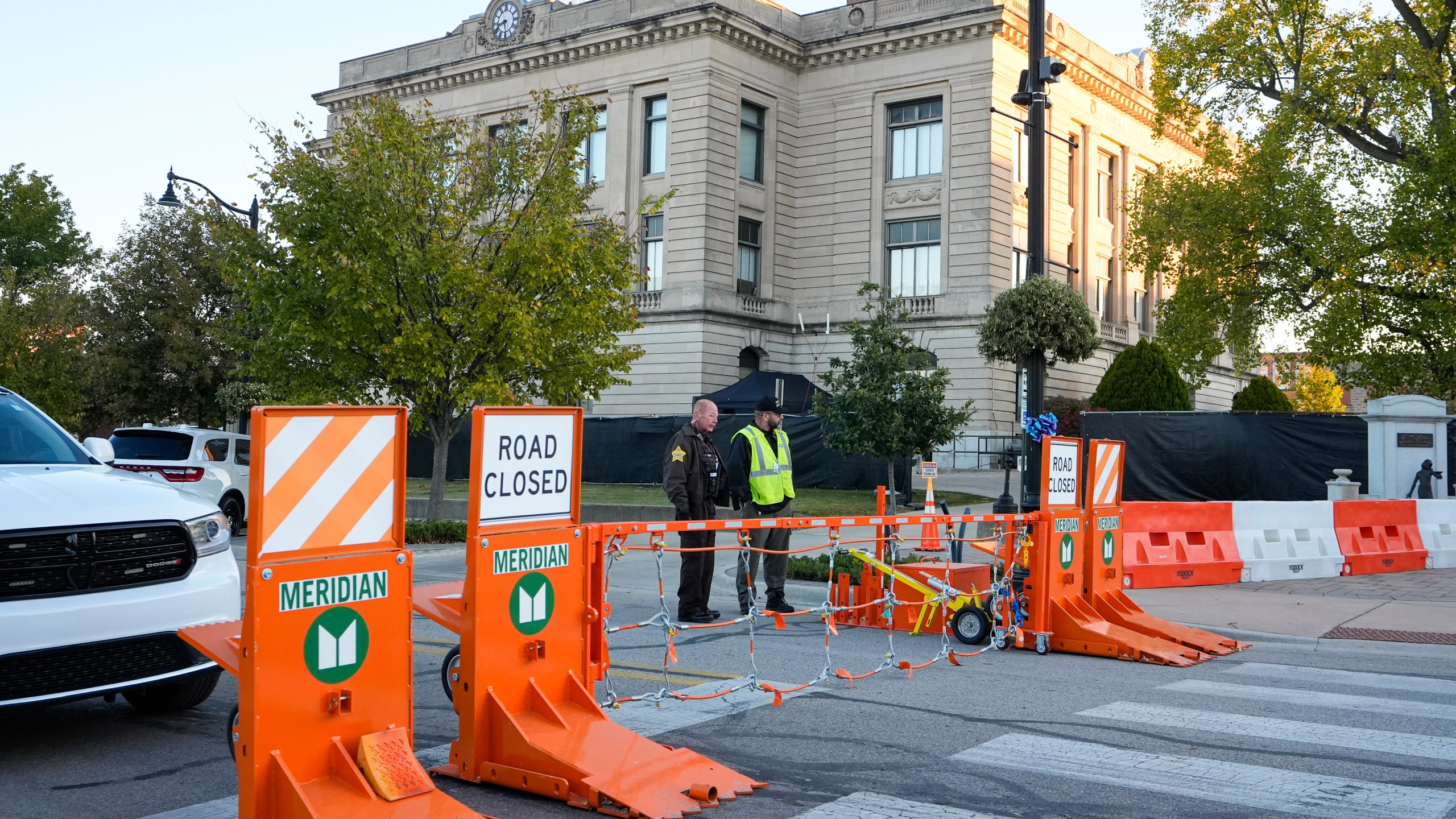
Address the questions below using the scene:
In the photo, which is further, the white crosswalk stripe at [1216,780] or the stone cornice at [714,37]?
the stone cornice at [714,37]

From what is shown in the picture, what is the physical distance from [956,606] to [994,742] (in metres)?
3.67

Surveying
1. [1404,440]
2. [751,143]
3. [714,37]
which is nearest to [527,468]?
[1404,440]

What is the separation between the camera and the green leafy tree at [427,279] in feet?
62.2

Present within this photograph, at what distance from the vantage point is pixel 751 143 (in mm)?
43219

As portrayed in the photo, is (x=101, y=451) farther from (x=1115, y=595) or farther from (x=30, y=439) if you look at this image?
(x=1115, y=595)

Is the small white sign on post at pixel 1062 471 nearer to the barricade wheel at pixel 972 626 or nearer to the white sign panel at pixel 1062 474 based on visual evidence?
the white sign panel at pixel 1062 474

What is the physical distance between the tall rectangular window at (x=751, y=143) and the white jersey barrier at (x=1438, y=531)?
2898cm

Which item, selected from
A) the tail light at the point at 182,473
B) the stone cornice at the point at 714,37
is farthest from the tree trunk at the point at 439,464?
the stone cornice at the point at 714,37

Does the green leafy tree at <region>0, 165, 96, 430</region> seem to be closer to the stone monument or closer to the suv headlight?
the suv headlight

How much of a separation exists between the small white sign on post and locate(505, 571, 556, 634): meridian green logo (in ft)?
16.6

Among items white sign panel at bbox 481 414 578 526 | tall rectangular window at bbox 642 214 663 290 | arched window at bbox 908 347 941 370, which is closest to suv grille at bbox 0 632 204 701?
white sign panel at bbox 481 414 578 526

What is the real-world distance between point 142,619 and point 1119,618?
7.37 meters

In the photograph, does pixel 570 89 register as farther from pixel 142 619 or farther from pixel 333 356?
pixel 142 619

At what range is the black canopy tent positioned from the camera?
36406 millimetres
